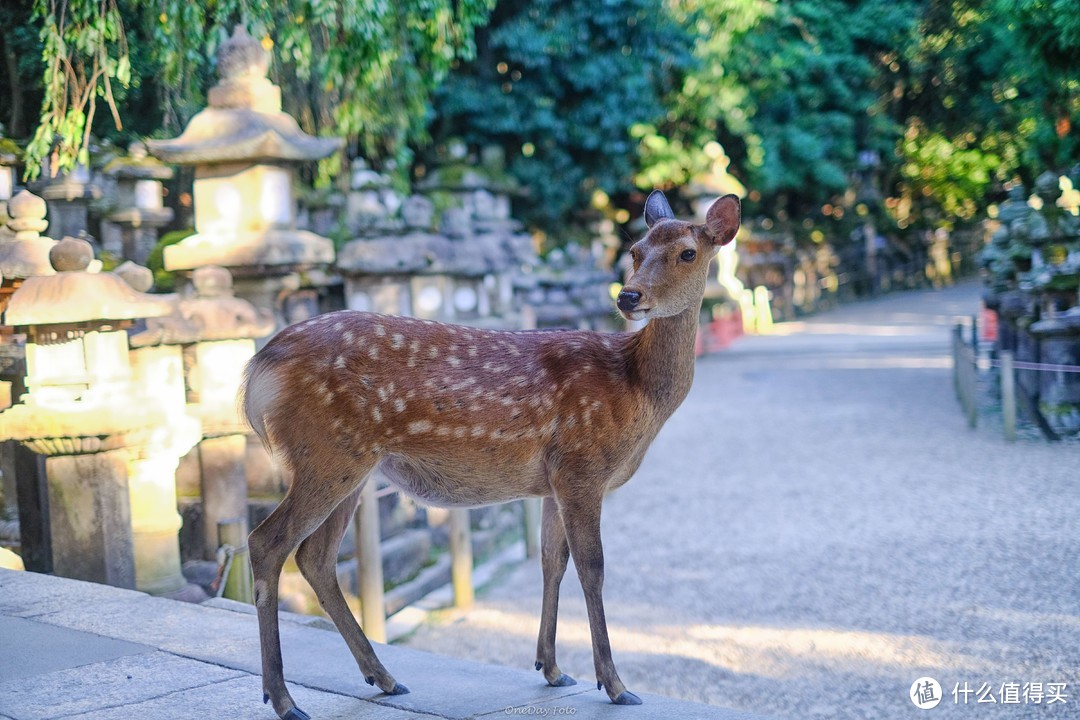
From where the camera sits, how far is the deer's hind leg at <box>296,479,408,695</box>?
123 inches

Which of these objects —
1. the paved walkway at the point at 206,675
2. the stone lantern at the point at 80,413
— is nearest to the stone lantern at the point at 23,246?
the stone lantern at the point at 80,413

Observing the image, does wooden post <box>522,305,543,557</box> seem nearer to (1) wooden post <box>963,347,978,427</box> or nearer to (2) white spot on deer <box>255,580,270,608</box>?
(1) wooden post <box>963,347,978,427</box>

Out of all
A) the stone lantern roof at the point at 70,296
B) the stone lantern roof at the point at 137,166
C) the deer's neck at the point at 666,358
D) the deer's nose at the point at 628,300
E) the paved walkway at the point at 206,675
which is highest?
the stone lantern roof at the point at 137,166

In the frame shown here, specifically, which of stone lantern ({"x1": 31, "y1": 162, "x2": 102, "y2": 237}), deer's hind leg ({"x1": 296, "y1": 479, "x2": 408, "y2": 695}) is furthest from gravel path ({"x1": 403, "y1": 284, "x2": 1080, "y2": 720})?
stone lantern ({"x1": 31, "y1": 162, "x2": 102, "y2": 237})

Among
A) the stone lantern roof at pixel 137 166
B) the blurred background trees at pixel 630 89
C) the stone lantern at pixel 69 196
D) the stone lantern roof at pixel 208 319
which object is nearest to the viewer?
the stone lantern roof at pixel 208 319

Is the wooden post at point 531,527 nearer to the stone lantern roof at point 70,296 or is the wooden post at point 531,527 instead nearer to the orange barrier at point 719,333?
the stone lantern roof at point 70,296

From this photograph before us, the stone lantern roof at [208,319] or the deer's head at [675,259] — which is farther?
the stone lantern roof at [208,319]

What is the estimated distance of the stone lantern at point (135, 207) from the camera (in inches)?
265

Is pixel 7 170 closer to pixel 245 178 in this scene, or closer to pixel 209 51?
pixel 245 178

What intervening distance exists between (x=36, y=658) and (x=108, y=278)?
1.93m

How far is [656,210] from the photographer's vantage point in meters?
3.40

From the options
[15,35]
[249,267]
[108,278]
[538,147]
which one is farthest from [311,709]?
[538,147]

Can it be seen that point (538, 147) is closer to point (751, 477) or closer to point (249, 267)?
point (751, 477)

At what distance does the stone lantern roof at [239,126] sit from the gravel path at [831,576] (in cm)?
289
